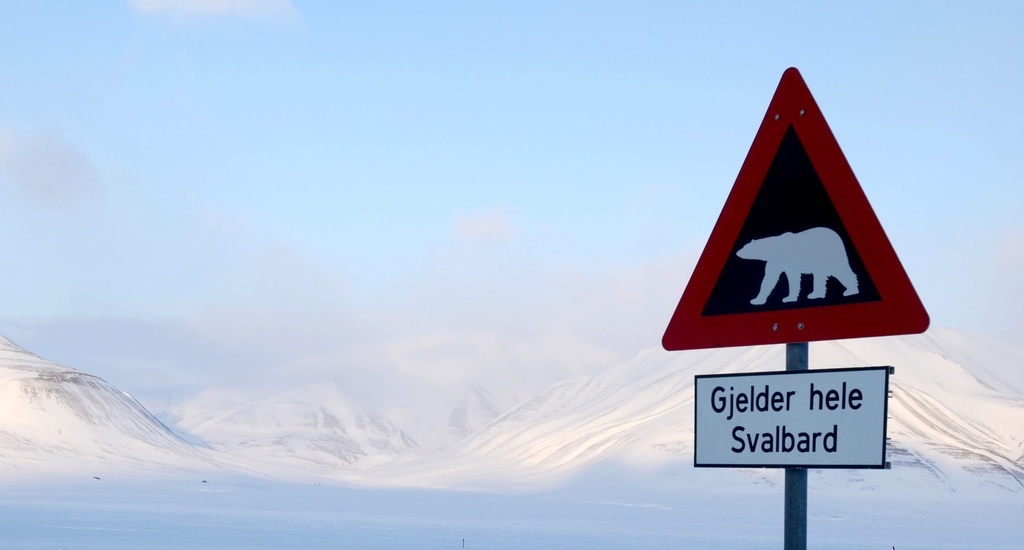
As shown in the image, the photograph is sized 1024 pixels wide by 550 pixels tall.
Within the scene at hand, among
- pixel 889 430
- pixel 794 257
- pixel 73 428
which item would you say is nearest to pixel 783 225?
pixel 794 257

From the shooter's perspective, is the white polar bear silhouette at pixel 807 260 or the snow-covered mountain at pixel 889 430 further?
the snow-covered mountain at pixel 889 430

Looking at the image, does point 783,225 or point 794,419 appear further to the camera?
point 783,225

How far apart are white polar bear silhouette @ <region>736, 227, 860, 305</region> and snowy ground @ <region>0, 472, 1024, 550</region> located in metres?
35.5

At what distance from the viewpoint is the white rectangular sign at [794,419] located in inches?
145

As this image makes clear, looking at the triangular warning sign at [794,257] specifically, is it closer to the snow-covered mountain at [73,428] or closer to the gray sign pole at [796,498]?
the gray sign pole at [796,498]

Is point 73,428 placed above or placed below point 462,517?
above

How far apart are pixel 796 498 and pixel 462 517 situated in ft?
260

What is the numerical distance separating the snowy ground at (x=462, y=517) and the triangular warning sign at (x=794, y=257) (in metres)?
35.2

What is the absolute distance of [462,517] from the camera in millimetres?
81500

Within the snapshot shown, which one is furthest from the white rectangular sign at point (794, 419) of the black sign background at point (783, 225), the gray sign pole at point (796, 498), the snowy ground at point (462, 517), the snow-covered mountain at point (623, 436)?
the snow-covered mountain at point (623, 436)

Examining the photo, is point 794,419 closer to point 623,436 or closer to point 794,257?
point 794,257

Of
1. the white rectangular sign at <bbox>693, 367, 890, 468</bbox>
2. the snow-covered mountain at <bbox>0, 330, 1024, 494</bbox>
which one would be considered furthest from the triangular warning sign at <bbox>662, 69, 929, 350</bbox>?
the snow-covered mountain at <bbox>0, 330, 1024, 494</bbox>

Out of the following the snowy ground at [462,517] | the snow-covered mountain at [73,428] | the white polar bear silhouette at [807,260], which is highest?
the snow-covered mountain at [73,428]

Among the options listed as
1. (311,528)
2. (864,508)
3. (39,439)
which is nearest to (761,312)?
(311,528)
